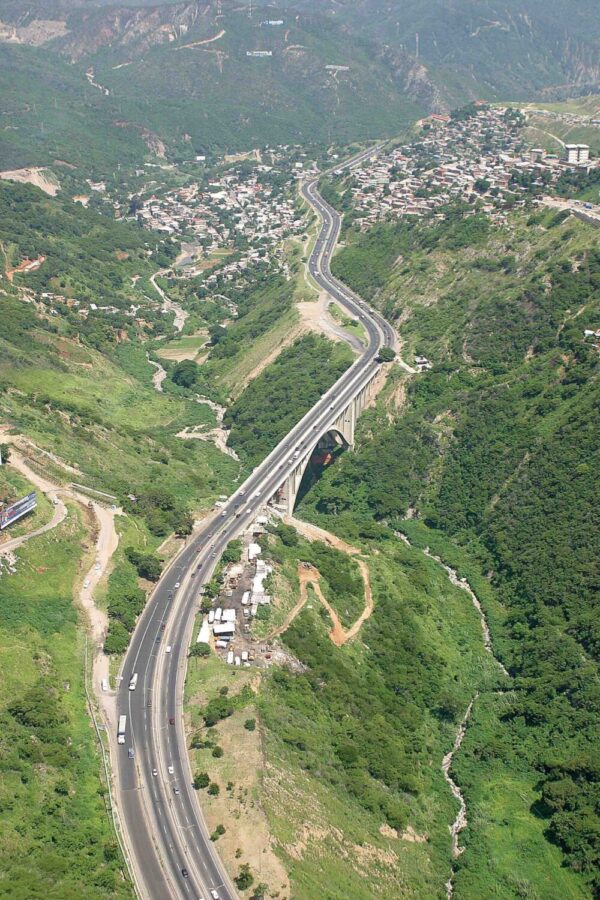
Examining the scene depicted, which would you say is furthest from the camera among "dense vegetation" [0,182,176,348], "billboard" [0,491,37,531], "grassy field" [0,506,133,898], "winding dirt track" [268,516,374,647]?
"dense vegetation" [0,182,176,348]

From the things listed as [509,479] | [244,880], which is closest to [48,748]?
[244,880]

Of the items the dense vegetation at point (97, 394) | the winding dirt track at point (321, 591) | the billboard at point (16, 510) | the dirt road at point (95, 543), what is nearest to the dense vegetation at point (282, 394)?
the dense vegetation at point (97, 394)

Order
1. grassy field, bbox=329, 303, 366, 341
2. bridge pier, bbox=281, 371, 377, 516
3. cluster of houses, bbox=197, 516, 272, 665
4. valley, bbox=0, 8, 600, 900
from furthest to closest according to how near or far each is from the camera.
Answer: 1. grassy field, bbox=329, 303, 366, 341
2. bridge pier, bbox=281, 371, 377, 516
3. cluster of houses, bbox=197, 516, 272, 665
4. valley, bbox=0, 8, 600, 900

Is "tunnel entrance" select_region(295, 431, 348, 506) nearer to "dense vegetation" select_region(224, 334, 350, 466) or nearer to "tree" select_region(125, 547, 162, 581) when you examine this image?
"dense vegetation" select_region(224, 334, 350, 466)

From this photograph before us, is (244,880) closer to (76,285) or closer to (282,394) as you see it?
(282,394)

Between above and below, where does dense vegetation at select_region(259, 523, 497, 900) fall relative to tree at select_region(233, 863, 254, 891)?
below

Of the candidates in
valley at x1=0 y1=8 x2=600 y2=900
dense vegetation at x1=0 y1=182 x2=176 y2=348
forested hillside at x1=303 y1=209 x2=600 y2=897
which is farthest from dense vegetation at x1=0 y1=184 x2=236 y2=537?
forested hillside at x1=303 y1=209 x2=600 y2=897
